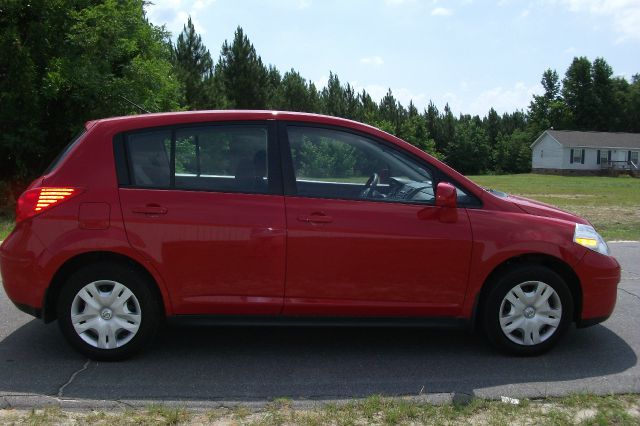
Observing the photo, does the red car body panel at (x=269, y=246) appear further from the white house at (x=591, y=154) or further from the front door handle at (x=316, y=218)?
the white house at (x=591, y=154)

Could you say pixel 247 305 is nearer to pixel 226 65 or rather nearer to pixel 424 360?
pixel 424 360

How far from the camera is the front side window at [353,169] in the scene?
444 centimetres

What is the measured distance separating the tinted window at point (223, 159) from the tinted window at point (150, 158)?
86 mm

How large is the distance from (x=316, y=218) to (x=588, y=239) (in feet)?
6.85

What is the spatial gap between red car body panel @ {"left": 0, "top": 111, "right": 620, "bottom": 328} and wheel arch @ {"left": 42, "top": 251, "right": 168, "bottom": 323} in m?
0.04

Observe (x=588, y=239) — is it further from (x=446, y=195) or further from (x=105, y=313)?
(x=105, y=313)

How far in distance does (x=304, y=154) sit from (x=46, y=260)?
199 centimetres

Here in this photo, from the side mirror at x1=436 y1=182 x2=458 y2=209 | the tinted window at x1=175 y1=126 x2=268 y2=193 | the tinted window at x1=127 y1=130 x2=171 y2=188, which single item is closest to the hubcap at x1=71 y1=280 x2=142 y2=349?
the tinted window at x1=127 y1=130 x2=171 y2=188

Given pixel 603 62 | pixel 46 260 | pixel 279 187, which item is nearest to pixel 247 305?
pixel 279 187

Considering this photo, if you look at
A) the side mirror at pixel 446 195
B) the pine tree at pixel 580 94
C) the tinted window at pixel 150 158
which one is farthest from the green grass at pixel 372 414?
the pine tree at pixel 580 94

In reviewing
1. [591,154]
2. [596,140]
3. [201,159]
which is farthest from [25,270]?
[596,140]

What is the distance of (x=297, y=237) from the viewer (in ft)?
14.1

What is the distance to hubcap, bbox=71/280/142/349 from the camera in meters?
4.32

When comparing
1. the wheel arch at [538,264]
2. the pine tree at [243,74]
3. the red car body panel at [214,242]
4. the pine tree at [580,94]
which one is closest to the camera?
the red car body panel at [214,242]
